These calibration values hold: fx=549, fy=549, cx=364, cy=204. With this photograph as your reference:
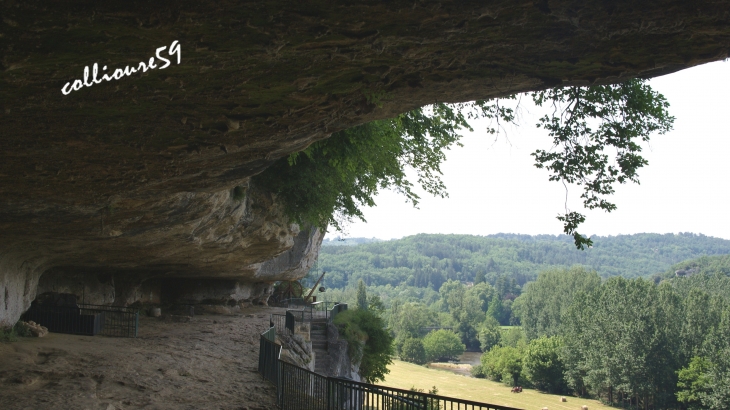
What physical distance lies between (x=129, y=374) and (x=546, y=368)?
62.1 m

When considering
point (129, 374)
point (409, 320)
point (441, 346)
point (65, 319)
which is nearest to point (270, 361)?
point (129, 374)

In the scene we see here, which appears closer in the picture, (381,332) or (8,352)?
(8,352)

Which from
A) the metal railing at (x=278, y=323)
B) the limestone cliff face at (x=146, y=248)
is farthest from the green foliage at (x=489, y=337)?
the metal railing at (x=278, y=323)

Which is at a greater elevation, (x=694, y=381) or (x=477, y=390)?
(x=694, y=381)

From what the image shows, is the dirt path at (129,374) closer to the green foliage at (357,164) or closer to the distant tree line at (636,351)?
the green foliage at (357,164)

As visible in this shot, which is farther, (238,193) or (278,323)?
(278,323)

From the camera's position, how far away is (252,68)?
14.6 feet

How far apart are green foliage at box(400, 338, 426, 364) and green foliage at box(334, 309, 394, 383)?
67.4m

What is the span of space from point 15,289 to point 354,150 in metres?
9.13

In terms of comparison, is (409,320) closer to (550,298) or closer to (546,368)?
(550,298)

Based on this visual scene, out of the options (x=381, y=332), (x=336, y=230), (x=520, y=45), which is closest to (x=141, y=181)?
(x=520, y=45)

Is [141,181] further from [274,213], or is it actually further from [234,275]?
[234,275]

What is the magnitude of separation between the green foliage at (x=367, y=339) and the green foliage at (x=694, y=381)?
107 ft

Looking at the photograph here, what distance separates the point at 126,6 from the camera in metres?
3.34
